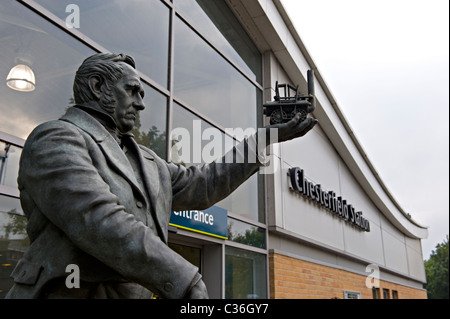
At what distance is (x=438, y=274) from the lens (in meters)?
55.5

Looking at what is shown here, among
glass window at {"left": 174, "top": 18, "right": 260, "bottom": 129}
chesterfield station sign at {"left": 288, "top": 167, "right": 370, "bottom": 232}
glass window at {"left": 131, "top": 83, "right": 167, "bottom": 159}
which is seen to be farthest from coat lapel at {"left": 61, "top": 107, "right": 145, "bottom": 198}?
chesterfield station sign at {"left": 288, "top": 167, "right": 370, "bottom": 232}

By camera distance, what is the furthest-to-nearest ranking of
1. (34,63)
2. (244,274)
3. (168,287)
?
(244,274)
(34,63)
(168,287)

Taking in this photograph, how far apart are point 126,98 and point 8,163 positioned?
268 centimetres

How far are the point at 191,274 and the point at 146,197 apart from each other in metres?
0.49

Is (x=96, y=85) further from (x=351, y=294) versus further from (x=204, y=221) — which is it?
(x=351, y=294)

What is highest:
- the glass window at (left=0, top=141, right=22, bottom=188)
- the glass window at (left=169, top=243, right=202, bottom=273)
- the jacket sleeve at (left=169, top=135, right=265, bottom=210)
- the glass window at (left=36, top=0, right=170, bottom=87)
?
the glass window at (left=36, top=0, right=170, bottom=87)

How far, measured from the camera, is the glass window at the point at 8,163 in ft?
13.7

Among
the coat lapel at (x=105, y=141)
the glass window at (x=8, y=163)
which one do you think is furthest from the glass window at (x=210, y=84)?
the coat lapel at (x=105, y=141)

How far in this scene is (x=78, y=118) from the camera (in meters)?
1.91

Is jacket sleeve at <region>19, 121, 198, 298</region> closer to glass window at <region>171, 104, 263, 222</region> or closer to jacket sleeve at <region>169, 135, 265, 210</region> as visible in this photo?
jacket sleeve at <region>169, 135, 265, 210</region>

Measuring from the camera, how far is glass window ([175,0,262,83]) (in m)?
7.64

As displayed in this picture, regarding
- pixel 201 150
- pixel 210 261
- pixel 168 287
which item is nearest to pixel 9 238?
pixel 168 287

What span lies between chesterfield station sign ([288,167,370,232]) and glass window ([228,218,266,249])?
145 cm

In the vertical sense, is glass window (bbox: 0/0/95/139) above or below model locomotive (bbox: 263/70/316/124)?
above
